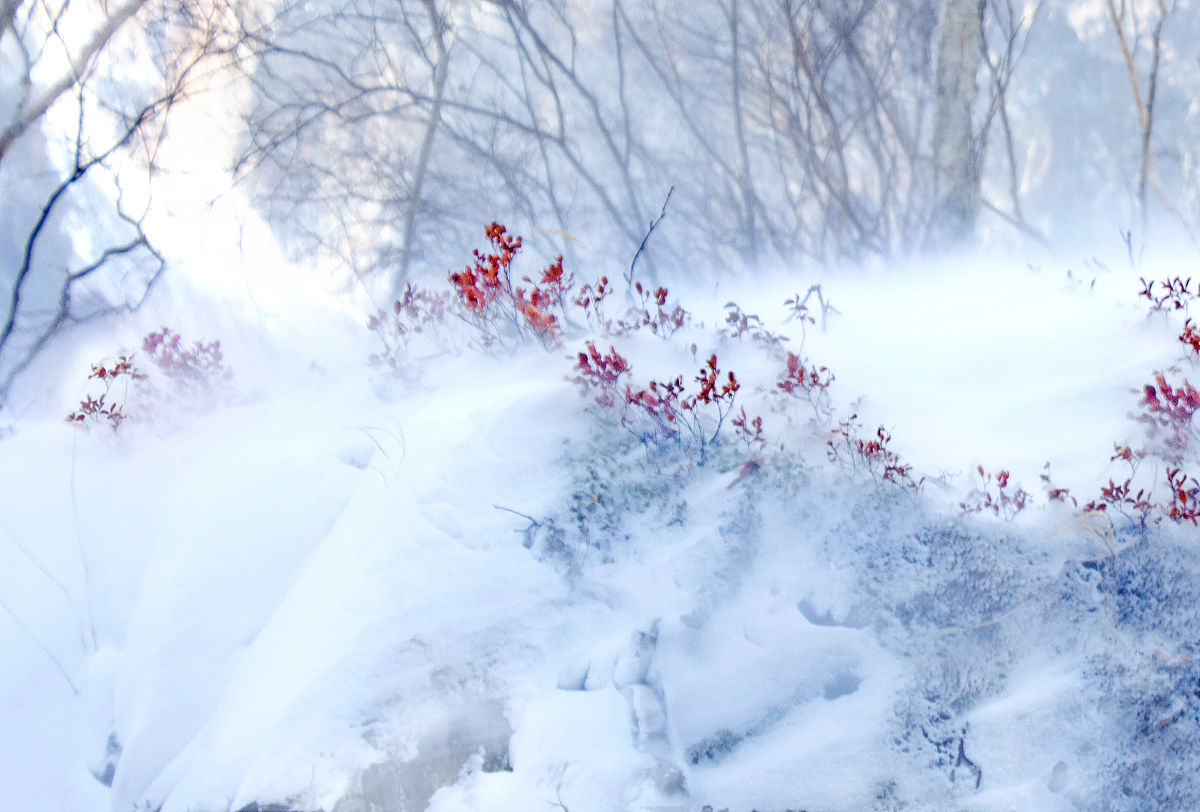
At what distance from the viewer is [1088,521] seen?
6.52 feet

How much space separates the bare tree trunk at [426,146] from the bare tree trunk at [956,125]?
3.49 metres

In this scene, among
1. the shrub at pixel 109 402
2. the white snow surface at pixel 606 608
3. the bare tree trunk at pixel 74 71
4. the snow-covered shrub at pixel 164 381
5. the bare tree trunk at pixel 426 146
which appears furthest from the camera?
the bare tree trunk at pixel 426 146

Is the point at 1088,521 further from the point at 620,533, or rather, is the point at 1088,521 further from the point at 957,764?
the point at 620,533

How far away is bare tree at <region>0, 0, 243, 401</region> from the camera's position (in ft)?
14.6

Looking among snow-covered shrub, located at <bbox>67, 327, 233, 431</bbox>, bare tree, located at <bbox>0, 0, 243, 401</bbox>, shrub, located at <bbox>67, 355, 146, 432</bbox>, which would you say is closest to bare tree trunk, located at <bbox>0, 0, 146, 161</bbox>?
bare tree, located at <bbox>0, 0, 243, 401</bbox>

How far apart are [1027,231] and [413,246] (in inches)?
200

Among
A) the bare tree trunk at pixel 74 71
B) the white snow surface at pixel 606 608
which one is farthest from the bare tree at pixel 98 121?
the white snow surface at pixel 606 608

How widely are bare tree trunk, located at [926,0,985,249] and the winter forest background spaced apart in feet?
0.09

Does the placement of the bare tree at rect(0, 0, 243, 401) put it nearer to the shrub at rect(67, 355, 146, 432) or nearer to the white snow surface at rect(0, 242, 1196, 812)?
the shrub at rect(67, 355, 146, 432)

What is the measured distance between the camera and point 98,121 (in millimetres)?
4500

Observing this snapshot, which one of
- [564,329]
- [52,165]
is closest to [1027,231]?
[564,329]

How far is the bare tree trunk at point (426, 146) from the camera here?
4980mm

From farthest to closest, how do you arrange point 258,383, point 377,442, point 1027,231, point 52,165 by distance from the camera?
point 1027,231 → point 52,165 → point 258,383 → point 377,442

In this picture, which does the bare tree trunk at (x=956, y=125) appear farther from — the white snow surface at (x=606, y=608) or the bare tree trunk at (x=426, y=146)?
the bare tree trunk at (x=426, y=146)
